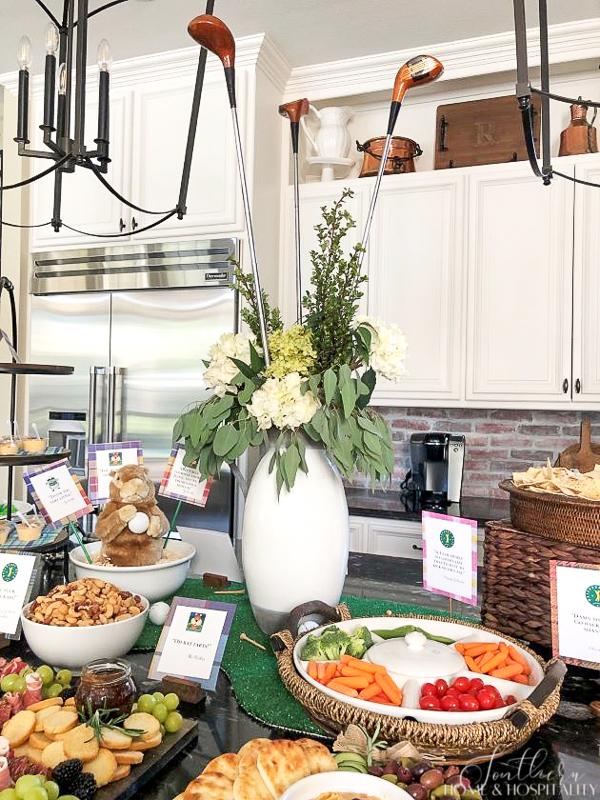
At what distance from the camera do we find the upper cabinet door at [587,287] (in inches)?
105

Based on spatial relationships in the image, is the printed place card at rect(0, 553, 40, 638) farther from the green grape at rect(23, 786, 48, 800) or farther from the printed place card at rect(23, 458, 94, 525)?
A: the green grape at rect(23, 786, 48, 800)

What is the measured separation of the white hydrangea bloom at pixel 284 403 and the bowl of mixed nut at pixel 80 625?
38cm

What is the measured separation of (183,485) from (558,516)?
738 millimetres

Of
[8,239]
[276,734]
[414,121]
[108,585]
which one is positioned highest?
[414,121]

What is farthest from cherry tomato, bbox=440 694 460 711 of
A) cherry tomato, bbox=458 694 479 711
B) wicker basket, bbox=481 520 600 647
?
wicker basket, bbox=481 520 600 647

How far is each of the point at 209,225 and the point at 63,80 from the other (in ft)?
5.54

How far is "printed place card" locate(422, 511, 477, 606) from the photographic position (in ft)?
3.65

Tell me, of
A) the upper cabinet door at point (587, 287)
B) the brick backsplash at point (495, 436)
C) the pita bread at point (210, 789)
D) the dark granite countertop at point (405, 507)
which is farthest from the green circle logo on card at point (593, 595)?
the brick backsplash at point (495, 436)

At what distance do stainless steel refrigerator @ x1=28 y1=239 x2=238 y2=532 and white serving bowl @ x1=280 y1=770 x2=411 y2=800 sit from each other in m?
2.19

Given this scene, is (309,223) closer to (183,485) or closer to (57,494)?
(183,485)

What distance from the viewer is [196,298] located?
2891 mm

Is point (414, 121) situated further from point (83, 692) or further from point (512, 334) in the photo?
point (83, 692)

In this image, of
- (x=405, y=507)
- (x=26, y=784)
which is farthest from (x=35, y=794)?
(x=405, y=507)

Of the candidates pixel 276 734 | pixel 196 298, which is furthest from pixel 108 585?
pixel 196 298
